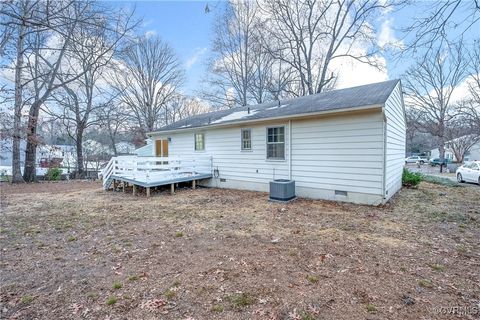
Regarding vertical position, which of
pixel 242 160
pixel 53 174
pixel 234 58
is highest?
pixel 234 58

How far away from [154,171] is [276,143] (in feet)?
15.9

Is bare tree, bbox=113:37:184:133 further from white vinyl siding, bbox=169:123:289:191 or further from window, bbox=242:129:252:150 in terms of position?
window, bbox=242:129:252:150

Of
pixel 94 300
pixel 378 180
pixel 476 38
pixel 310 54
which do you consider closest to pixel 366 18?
pixel 310 54

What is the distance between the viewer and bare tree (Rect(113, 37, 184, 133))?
24.5 meters

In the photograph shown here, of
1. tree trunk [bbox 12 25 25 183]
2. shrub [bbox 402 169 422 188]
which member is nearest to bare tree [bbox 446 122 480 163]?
shrub [bbox 402 169 422 188]

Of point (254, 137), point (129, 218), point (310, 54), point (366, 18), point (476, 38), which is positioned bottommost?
point (129, 218)

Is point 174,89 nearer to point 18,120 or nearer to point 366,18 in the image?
point 18,120

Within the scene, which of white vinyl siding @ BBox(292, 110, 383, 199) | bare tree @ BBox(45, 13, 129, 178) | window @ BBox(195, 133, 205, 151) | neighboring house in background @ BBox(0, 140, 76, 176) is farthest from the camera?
bare tree @ BBox(45, 13, 129, 178)

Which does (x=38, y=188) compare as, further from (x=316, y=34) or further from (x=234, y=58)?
(x=316, y=34)

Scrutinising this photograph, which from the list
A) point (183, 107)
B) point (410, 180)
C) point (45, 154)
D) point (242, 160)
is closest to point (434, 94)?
point (410, 180)

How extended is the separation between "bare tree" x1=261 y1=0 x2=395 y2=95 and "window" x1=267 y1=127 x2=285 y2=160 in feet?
43.1

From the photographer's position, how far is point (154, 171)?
9594mm

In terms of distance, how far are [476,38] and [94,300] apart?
27.7 ft

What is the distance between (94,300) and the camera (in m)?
2.65
